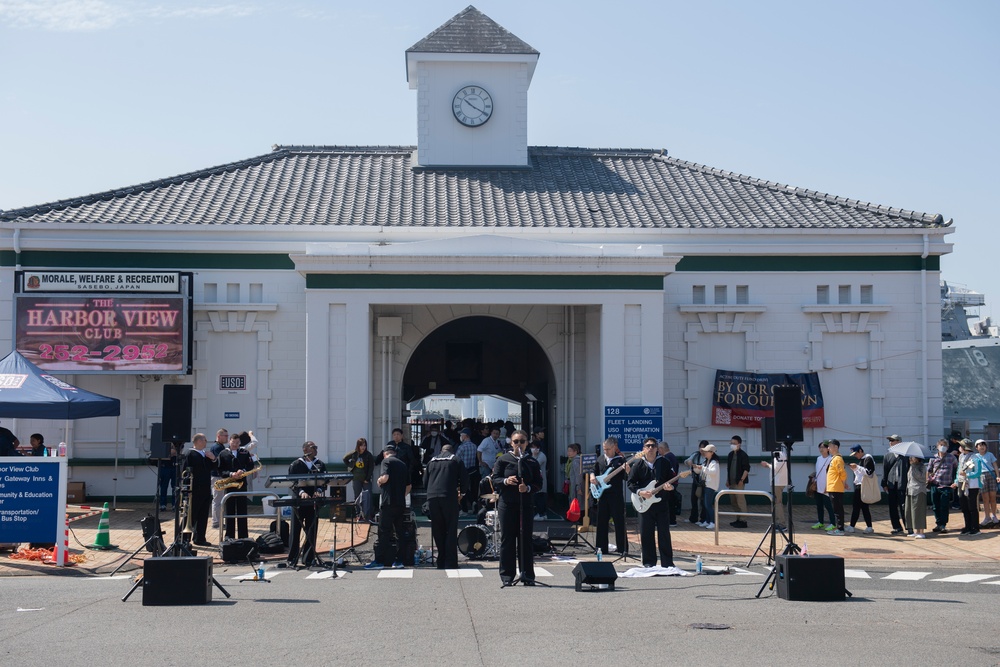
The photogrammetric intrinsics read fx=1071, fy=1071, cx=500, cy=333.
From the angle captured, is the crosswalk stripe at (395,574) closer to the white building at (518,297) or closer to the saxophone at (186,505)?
the saxophone at (186,505)

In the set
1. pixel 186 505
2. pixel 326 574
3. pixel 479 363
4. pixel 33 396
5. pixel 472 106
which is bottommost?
pixel 326 574

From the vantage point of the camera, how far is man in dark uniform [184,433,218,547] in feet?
53.4

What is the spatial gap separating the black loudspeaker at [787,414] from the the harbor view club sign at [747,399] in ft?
31.9

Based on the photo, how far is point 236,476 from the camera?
1694cm

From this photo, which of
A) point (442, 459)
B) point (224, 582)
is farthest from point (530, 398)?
point (224, 582)

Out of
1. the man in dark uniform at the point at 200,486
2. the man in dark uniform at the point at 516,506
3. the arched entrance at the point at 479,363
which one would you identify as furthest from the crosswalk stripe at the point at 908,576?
the arched entrance at the point at 479,363

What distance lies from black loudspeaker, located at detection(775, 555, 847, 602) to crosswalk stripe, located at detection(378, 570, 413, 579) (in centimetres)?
486

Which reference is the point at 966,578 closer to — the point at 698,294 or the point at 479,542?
the point at 479,542

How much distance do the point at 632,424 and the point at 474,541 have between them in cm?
617

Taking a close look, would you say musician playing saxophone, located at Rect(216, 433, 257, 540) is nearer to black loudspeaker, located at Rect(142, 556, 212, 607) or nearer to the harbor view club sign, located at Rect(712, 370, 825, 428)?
black loudspeaker, located at Rect(142, 556, 212, 607)

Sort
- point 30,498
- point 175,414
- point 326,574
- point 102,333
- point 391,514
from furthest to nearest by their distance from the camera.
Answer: point 102,333 < point 30,498 < point 391,514 < point 326,574 < point 175,414

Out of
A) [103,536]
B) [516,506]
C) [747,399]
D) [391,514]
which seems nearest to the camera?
[516,506]

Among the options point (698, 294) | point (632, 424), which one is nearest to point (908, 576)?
point (632, 424)

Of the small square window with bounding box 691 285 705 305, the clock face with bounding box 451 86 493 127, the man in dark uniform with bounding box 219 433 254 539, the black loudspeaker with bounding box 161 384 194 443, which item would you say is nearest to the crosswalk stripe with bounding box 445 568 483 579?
the black loudspeaker with bounding box 161 384 194 443
